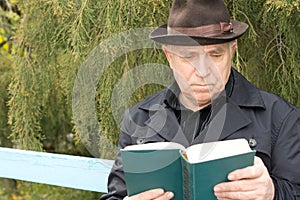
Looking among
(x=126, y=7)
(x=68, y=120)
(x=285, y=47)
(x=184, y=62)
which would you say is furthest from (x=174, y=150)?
(x=68, y=120)

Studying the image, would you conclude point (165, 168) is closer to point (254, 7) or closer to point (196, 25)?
point (196, 25)

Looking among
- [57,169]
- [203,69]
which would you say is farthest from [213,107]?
[57,169]

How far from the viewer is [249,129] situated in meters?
1.81

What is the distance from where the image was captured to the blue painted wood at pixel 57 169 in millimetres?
2623

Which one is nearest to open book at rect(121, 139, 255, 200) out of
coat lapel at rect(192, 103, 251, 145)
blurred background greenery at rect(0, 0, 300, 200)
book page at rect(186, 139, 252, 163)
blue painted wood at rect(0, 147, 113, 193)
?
book page at rect(186, 139, 252, 163)

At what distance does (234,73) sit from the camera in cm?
192

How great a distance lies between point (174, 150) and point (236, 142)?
17 centimetres

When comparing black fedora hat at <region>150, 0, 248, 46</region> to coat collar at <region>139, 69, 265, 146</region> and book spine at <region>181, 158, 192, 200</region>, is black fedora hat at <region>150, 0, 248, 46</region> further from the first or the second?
book spine at <region>181, 158, 192, 200</region>

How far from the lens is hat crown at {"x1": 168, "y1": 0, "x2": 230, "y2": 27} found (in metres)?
1.81

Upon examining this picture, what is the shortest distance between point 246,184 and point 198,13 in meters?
0.54

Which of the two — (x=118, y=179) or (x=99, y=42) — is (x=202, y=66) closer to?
(x=118, y=179)

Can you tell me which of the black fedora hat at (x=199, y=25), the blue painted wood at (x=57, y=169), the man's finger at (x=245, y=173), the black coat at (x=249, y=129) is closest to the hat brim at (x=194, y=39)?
the black fedora hat at (x=199, y=25)

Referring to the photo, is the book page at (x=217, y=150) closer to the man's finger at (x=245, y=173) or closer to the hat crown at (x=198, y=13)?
the man's finger at (x=245, y=173)

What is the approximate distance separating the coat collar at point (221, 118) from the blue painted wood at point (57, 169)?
2.23 feet
